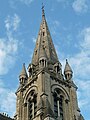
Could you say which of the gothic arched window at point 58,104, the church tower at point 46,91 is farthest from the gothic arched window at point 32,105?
the gothic arched window at point 58,104

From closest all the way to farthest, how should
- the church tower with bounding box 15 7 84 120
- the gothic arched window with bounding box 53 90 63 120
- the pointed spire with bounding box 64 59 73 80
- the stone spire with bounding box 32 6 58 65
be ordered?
1. the church tower with bounding box 15 7 84 120
2. the gothic arched window with bounding box 53 90 63 120
3. the pointed spire with bounding box 64 59 73 80
4. the stone spire with bounding box 32 6 58 65

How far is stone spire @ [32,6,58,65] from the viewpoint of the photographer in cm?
4922

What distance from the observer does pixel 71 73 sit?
4884 cm

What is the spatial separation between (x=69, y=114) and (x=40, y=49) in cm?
958

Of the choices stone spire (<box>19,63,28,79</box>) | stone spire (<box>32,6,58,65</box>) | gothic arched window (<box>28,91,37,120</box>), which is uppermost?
stone spire (<box>32,6,58,65</box>)

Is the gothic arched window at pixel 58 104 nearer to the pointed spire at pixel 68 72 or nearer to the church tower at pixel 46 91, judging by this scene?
the church tower at pixel 46 91

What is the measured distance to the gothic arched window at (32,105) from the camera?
4309 centimetres

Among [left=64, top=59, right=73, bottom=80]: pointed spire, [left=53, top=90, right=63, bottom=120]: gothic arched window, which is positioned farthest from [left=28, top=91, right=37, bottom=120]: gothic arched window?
[left=64, top=59, right=73, bottom=80]: pointed spire

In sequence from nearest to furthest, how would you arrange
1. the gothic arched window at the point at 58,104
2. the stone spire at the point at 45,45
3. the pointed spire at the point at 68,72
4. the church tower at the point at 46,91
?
the church tower at the point at 46,91, the gothic arched window at the point at 58,104, the pointed spire at the point at 68,72, the stone spire at the point at 45,45

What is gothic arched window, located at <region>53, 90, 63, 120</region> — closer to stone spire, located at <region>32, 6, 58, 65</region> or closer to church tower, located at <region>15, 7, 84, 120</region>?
church tower, located at <region>15, 7, 84, 120</region>

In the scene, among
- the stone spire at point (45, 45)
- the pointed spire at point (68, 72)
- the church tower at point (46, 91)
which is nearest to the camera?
the church tower at point (46, 91)

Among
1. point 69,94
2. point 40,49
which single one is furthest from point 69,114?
point 40,49

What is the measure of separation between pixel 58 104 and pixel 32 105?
108 inches

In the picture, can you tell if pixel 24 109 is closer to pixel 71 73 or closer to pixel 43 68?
pixel 43 68
